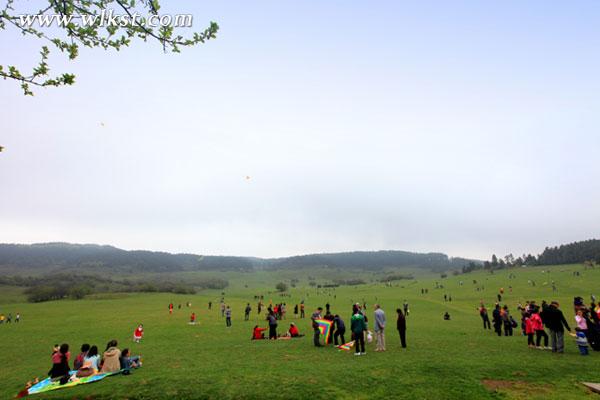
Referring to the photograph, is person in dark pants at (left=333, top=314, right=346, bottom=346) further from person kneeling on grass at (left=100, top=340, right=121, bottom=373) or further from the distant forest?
the distant forest

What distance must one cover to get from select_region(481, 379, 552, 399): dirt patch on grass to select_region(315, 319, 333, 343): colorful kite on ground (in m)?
9.22

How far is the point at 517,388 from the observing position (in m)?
10.6

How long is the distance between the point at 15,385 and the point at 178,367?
6.35 metres

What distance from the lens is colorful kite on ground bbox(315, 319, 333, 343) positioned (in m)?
19.3

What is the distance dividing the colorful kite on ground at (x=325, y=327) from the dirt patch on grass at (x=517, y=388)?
922 centimetres

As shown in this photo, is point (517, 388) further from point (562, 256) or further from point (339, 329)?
point (562, 256)

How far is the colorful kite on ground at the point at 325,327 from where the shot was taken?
63.3 ft

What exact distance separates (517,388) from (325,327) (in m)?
10.4

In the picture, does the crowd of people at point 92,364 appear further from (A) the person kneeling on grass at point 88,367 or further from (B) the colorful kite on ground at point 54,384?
(B) the colorful kite on ground at point 54,384

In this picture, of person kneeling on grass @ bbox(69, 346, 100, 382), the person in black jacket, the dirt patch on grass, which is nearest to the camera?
the dirt patch on grass

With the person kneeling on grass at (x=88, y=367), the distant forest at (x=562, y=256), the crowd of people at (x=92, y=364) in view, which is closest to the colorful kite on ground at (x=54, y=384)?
the person kneeling on grass at (x=88, y=367)

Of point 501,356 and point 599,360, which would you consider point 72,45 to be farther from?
point 599,360

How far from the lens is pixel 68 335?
34062mm

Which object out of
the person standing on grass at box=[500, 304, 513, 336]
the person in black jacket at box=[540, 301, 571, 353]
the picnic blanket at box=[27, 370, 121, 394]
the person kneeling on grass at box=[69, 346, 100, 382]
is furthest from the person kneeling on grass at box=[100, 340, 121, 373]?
the person standing on grass at box=[500, 304, 513, 336]
